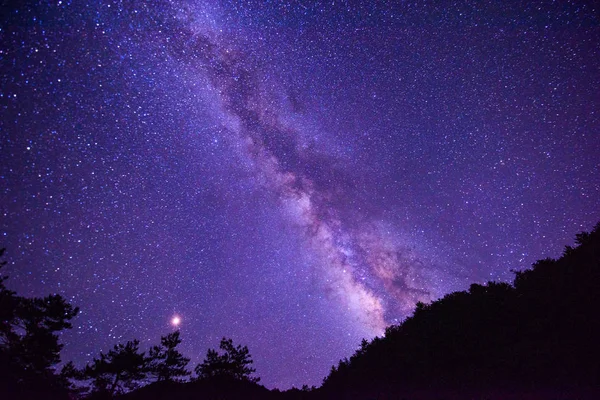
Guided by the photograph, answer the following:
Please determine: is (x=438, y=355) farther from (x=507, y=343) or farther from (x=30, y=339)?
(x=30, y=339)

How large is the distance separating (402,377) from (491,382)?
19.8ft

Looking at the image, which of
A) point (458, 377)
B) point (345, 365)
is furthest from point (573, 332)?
point (345, 365)

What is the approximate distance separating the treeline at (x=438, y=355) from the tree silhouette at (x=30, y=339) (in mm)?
60

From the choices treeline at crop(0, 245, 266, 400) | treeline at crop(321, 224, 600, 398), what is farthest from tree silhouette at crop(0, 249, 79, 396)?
treeline at crop(321, 224, 600, 398)

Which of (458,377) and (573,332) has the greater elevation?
(573,332)

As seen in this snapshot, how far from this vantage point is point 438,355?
20188 mm

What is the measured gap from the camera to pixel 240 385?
2905 centimetres

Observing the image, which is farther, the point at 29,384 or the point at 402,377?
the point at 402,377

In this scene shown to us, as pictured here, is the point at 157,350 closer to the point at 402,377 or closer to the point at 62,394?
the point at 62,394

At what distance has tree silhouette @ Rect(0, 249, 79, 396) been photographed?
787 inches

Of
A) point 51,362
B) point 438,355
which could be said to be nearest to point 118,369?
point 51,362

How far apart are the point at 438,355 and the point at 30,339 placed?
26123 millimetres

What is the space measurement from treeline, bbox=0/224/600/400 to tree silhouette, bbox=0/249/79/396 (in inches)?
2.3

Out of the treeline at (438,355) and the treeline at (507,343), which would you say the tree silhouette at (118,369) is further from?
the treeline at (507,343)
